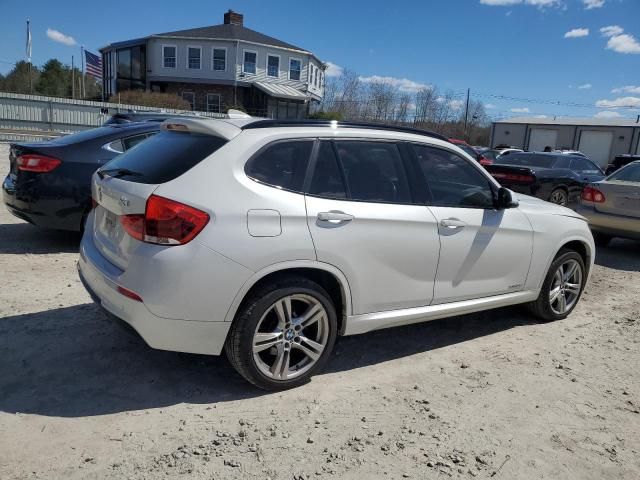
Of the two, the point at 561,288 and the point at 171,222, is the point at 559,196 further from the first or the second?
the point at 171,222

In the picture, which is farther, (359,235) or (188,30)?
(188,30)

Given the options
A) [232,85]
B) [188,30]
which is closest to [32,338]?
[232,85]

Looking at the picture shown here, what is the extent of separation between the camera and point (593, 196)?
332 inches

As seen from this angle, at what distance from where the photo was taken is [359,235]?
3.47m

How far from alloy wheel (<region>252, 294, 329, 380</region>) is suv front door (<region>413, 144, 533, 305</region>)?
3.48ft

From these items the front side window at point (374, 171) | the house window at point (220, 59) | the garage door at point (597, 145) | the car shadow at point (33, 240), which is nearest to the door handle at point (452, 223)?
the front side window at point (374, 171)

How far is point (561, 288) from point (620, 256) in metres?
4.21

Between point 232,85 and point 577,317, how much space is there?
4097 cm

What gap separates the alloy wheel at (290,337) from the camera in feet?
10.8

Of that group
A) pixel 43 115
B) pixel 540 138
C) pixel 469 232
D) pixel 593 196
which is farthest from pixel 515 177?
pixel 540 138

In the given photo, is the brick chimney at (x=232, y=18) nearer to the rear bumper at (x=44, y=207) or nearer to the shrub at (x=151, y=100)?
the shrub at (x=151, y=100)

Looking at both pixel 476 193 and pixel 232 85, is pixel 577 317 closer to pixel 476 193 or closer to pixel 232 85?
pixel 476 193

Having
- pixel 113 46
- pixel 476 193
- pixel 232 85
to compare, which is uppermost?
pixel 113 46

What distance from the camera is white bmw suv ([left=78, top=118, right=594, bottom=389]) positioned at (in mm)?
2998
